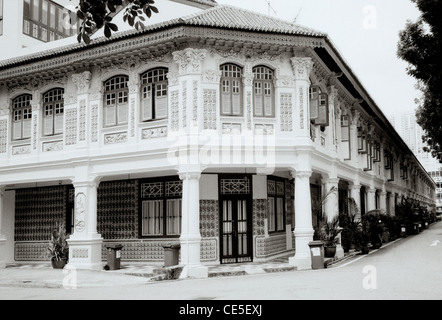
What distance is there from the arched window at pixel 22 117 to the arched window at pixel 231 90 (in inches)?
304

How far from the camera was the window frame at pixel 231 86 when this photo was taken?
1590 cm

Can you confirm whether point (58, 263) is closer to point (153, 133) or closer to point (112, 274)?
point (112, 274)

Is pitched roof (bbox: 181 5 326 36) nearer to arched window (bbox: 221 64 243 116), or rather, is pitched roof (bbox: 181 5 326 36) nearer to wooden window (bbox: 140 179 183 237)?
arched window (bbox: 221 64 243 116)

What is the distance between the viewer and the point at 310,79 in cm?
1805

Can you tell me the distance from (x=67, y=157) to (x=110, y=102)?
7.83 ft

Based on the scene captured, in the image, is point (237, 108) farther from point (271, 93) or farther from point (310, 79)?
point (310, 79)

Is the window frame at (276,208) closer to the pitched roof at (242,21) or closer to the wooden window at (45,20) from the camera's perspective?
the pitched roof at (242,21)

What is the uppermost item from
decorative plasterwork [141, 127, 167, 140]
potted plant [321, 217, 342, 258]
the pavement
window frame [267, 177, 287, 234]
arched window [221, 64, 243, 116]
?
arched window [221, 64, 243, 116]

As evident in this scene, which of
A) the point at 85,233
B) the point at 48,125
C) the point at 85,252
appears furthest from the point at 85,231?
the point at 48,125

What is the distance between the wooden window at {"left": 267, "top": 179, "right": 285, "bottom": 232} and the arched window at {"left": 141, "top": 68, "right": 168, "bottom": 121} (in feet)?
15.9

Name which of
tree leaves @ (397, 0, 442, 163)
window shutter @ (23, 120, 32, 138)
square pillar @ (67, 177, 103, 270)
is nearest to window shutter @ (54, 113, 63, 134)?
window shutter @ (23, 120, 32, 138)

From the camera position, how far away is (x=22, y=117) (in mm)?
19172

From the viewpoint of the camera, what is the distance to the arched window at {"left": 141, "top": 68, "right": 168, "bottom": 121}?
640 inches
